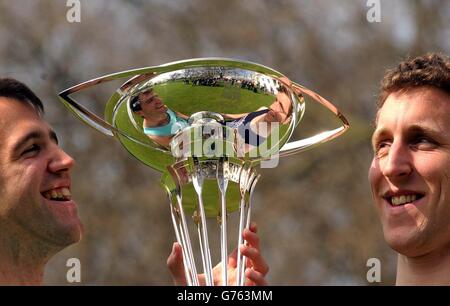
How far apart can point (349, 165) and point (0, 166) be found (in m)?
6.47

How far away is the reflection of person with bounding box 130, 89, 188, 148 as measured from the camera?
3727 mm

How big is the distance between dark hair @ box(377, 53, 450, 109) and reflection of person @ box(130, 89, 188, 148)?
2.26ft

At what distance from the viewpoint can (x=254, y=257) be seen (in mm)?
3658

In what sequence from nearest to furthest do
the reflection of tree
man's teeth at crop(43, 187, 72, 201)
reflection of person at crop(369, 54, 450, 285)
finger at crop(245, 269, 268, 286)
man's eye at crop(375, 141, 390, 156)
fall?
finger at crop(245, 269, 268, 286) < reflection of person at crop(369, 54, 450, 285) < man's eye at crop(375, 141, 390, 156) < man's teeth at crop(43, 187, 72, 201) < the reflection of tree

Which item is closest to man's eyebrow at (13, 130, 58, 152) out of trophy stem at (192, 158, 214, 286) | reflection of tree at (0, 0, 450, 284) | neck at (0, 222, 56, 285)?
neck at (0, 222, 56, 285)

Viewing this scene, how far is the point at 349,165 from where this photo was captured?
408 inches

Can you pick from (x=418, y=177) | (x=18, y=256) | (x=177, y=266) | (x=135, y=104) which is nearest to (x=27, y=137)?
(x=18, y=256)

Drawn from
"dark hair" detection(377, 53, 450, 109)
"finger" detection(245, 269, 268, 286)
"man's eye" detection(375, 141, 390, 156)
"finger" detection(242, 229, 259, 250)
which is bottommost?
"finger" detection(245, 269, 268, 286)

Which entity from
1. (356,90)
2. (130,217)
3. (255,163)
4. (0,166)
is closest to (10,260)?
(0,166)

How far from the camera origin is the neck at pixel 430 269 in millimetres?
3852

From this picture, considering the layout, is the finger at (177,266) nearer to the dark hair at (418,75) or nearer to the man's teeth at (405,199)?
the man's teeth at (405,199)

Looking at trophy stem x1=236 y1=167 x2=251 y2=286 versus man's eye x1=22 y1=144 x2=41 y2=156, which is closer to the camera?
trophy stem x1=236 y1=167 x2=251 y2=286

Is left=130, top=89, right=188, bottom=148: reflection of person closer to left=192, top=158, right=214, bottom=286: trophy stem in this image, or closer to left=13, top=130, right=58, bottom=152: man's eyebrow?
left=192, top=158, right=214, bottom=286: trophy stem
